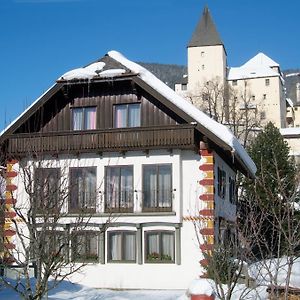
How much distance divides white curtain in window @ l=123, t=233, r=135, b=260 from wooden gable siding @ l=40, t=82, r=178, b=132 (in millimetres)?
4147

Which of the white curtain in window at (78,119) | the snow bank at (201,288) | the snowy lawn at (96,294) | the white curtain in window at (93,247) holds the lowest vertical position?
the snowy lawn at (96,294)

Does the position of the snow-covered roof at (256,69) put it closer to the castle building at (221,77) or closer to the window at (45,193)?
the castle building at (221,77)

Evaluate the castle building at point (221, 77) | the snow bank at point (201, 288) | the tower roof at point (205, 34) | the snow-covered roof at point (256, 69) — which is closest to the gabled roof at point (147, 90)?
the snow bank at point (201, 288)

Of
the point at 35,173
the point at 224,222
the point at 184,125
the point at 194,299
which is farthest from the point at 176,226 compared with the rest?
the point at 35,173

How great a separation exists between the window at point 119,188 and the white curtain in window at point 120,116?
1.67m

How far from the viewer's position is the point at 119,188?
69.7 ft

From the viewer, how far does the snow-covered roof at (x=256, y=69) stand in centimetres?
9338

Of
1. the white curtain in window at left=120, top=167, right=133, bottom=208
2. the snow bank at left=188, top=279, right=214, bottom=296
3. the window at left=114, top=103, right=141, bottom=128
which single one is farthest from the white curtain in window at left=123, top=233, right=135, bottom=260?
the snow bank at left=188, top=279, right=214, bottom=296

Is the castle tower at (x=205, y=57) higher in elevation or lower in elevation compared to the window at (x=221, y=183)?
higher

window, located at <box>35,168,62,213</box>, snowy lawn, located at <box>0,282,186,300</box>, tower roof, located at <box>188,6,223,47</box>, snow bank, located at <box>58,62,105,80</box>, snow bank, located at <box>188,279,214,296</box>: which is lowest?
snowy lawn, located at <box>0,282,186,300</box>

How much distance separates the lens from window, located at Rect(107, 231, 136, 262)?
21.0 metres

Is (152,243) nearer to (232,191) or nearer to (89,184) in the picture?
(89,184)

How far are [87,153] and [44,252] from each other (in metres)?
9.72

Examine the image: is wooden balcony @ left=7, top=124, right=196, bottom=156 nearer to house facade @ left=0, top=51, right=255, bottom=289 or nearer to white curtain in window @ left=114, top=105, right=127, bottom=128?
house facade @ left=0, top=51, right=255, bottom=289
